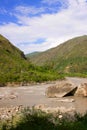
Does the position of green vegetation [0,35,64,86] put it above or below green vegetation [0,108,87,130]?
above

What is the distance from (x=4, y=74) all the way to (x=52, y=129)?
72.9 metres

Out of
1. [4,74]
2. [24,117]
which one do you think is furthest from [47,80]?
[24,117]

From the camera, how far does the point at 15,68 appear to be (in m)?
95.4

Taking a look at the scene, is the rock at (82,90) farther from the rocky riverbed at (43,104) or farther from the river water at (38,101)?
the river water at (38,101)

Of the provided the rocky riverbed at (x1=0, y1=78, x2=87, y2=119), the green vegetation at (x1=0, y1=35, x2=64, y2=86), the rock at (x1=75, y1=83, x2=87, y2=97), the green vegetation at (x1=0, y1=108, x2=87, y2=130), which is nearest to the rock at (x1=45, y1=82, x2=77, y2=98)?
the rock at (x1=75, y1=83, x2=87, y2=97)

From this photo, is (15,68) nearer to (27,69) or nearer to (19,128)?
(27,69)

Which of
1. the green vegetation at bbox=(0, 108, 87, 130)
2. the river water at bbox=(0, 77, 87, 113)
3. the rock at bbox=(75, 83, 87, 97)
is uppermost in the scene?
the green vegetation at bbox=(0, 108, 87, 130)

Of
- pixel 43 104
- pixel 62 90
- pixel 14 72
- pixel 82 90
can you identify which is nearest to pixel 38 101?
pixel 43 104

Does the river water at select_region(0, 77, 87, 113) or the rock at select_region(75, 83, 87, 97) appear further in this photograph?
the rock at select_region(75, 83, 87, 97)

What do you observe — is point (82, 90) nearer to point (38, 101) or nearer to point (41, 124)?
point (38, 101)

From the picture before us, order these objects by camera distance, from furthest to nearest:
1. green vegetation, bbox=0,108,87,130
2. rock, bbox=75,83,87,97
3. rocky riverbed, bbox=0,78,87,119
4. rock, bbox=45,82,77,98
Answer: rock, bbox=45,82,77,98
rock, bbox=75,83,87,97
rocky riverbed, bbox=0,78,87,119
green vegetation, bbox=0,108,87,130

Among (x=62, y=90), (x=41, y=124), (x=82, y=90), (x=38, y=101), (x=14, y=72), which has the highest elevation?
(x=14, y=72)

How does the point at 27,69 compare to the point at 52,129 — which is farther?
the point at 27,69

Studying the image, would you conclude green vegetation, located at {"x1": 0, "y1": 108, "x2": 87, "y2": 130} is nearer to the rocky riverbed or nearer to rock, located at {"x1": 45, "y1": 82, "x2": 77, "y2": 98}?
the rocky riverbed
